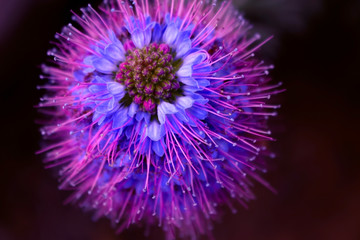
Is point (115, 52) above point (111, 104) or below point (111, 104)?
above

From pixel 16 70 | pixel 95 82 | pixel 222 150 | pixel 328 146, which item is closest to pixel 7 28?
pixel 16 70

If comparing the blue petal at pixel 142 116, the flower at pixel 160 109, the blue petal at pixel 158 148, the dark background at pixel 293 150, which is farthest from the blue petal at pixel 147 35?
the dark background at pixel 293 150

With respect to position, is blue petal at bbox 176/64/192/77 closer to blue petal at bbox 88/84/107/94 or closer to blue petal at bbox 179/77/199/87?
blue petal at bbox 179/77/199/87

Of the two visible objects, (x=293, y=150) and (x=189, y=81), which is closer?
(x=189, y=81)

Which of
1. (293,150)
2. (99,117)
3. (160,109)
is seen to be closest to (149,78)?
(160,109)

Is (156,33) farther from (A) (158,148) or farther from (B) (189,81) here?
(A) (158,148)

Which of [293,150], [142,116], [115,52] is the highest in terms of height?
[115,52]

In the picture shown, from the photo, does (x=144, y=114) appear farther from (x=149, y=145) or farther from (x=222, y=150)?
(x=222, y=150)
